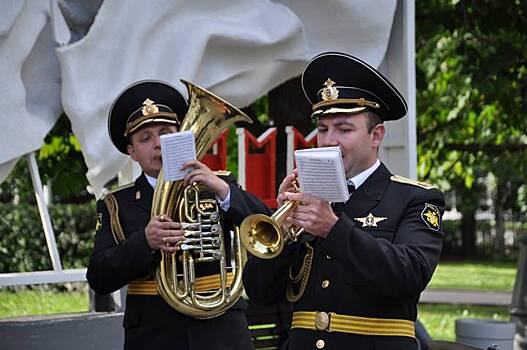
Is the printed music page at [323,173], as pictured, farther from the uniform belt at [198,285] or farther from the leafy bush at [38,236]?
the leafy bush at [38,236]

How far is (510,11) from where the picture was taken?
9.63 m

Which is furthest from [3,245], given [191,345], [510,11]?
[191,345]

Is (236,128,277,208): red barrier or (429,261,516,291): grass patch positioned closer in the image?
(236,128,277,208): red barrier

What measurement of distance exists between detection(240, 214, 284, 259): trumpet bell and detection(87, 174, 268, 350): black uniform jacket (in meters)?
0.93

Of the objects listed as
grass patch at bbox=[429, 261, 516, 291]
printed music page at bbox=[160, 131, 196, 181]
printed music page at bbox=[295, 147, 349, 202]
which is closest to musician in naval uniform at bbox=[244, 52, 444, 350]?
printed music page at bbox=[295, 147, 349, 202]

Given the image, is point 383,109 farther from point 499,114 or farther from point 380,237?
point 499,114

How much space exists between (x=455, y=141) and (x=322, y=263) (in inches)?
451

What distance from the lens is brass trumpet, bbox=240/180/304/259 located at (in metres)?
3.40

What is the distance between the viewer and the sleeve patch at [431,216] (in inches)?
138

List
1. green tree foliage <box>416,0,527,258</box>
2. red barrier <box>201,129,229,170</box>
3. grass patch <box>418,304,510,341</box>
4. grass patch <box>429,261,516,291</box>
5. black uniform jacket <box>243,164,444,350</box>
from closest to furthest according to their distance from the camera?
black uniform jacket <box>243,164,444,350</box>, red barrier <box>201,129,229,170</box>, green tree foliage <box>416,0,527,258</box>, grass patch <box>418,304,510,341</box>, grass patch <box>429,261,516,291</box>

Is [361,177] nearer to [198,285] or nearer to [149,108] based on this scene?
[198,285]

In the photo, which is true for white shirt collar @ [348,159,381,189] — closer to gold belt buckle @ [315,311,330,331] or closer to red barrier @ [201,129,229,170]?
gold belt buckle @ [315,311,330,331]

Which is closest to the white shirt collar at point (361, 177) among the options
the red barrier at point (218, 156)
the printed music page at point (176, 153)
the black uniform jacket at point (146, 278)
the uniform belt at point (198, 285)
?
the printed music page at point (176, 153)

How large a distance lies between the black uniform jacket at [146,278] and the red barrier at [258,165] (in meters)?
2.06
